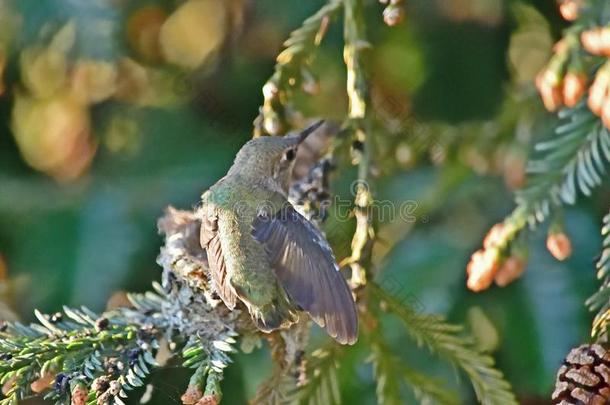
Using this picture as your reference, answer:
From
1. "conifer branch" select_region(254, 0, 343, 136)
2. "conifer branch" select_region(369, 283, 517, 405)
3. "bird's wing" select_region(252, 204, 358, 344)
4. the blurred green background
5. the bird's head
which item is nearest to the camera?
"bird's wing" select_region(252, 204, 358, 344)

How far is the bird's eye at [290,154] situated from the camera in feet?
7.19

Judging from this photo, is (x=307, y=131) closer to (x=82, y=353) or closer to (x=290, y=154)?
(x=290, y=154)

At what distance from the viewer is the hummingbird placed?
1.79 meters

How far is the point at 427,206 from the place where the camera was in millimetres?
2605

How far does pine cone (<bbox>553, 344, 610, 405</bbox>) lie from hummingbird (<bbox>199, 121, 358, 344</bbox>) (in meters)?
0.38

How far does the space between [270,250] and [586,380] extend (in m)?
0.73

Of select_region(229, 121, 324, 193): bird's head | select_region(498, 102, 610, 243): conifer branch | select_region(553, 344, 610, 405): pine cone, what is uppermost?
select_region(229, 121, 324, 193): bird's head

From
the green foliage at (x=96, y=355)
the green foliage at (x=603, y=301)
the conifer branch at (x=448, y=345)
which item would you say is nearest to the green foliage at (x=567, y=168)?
the green foliage at (x=603, y=301)

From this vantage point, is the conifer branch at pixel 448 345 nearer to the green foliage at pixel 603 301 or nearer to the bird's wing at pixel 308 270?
the bird's wing at pixel 308 270

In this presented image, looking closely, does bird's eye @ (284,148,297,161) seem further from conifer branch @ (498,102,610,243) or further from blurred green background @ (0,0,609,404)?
conifer branch @ (498,102,610,243)

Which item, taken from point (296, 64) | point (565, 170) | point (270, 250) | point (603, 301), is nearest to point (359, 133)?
point (296, 64)

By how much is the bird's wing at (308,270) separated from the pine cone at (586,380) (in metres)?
0.38

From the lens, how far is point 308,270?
6.21ft

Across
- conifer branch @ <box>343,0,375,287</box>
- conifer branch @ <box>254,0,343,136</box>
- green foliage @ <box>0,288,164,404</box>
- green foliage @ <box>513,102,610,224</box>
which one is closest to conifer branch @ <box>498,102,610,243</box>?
green foliage @ <box>513,102,610,224</box>
